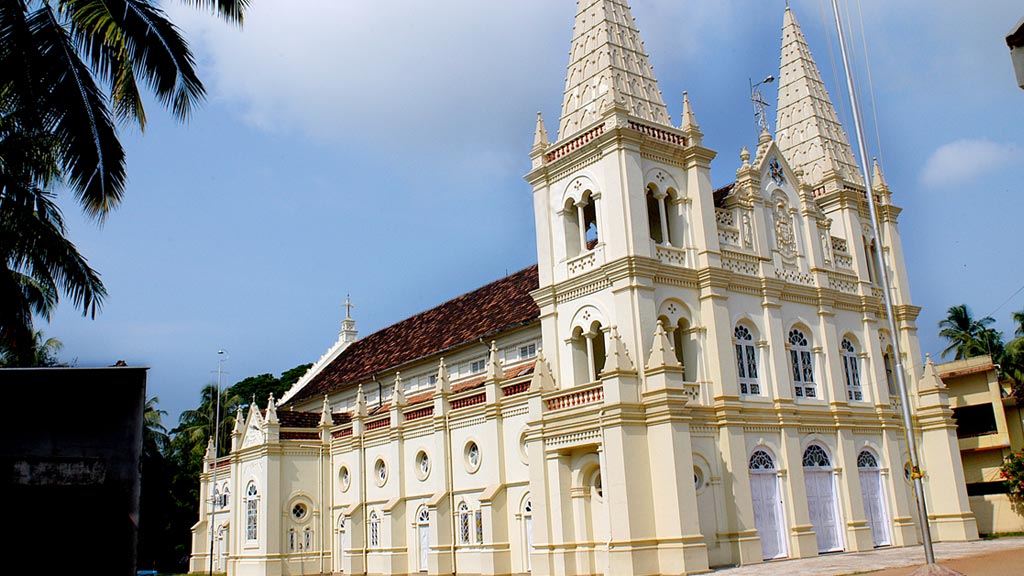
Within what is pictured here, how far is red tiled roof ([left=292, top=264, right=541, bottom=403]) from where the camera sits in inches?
1382

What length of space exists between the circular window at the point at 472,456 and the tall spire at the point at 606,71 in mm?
11230

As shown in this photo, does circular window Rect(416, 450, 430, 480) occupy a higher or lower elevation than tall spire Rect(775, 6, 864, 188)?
lower

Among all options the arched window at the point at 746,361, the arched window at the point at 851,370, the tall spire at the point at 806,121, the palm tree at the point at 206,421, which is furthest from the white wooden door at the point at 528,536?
the palm tree at the point at 206,421

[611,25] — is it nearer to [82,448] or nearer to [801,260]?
[801,260]

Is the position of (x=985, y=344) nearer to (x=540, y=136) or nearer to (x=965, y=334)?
(x=965, y=334)

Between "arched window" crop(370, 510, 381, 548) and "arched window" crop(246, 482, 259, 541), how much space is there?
21.5ft

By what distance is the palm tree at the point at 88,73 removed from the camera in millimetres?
14758

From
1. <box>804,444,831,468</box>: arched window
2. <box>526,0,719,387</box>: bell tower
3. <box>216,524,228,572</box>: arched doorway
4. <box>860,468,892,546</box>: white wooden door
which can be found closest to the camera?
<box>526,0,719,387</box>: bell tower

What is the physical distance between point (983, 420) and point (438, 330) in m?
25.4

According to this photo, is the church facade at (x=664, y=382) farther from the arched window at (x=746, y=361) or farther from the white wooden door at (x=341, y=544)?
the white wooden door at (x=341, y=544)

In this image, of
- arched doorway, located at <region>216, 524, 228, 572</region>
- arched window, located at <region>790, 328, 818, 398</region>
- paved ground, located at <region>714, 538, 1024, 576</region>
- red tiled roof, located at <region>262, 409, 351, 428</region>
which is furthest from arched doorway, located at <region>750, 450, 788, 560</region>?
arched doorway, located at <region>216, 524, 228, 572</region>

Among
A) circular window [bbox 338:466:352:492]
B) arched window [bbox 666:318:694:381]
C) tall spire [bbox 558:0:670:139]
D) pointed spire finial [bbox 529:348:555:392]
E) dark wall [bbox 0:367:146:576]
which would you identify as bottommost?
dark wall [bbox 0:367:146:576]

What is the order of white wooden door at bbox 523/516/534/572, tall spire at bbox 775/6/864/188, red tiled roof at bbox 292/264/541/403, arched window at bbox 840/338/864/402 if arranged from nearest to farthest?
white wooden door at bbox 523/516/534/572 < arched window at bbox 840/338/864/402 < tall spire at bbox 775/6/864/188 < red tiled roof at bbox 292/264/541/403

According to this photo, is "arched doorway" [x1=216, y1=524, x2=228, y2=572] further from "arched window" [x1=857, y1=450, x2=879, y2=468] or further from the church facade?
"arched window" [x1=857, y1=450, x2=879, y2=468]
